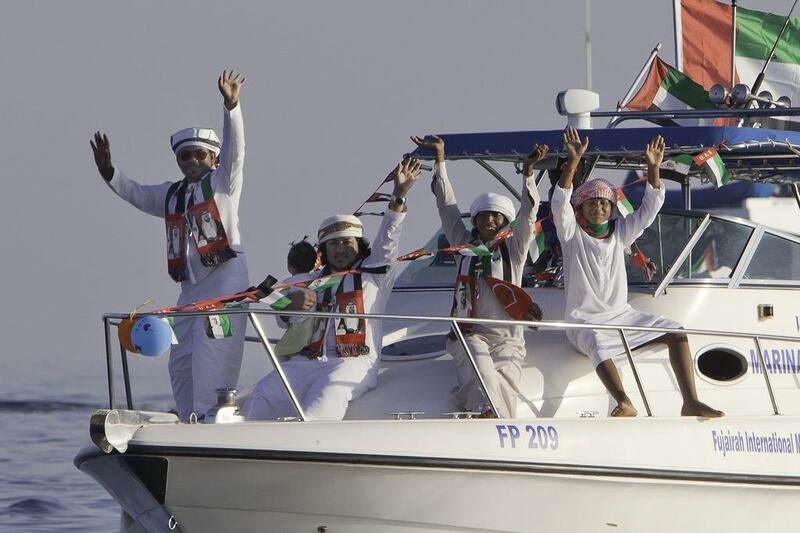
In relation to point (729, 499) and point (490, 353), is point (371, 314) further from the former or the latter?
point (729, 499)

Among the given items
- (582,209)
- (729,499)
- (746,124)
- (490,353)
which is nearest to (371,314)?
(490,353)

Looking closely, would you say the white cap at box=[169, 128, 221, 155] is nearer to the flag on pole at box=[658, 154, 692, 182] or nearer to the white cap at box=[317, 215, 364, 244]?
the white cap at box=[317, 215, 364, 244]

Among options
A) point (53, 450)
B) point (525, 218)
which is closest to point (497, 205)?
point (525, 218)

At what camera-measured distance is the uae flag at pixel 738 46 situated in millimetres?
14945

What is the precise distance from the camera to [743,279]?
10.1 meters

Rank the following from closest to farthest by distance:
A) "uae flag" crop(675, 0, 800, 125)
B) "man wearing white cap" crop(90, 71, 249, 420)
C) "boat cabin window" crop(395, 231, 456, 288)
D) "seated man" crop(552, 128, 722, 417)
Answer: "seated man" crop(552, 128, 722, 417) < "man wearing white cap" crop(90, 71, 249, 420) < "boat cabin window" crop(395, 231, 456, 288) < "uae flag" crop(675, 0, 800, 125)

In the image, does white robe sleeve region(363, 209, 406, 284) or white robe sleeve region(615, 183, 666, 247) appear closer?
white robe sleeve region(363, 209, 406, 284)

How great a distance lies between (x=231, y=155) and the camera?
9523mm

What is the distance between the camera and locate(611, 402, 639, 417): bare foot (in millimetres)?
8984

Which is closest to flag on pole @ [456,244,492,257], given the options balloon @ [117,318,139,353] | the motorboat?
the motorboat

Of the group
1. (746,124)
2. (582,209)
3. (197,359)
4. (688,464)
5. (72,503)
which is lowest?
(72,503)

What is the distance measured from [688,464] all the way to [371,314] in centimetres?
193

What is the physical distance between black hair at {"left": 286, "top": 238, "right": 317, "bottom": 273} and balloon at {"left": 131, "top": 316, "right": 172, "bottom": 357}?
5.66 feet

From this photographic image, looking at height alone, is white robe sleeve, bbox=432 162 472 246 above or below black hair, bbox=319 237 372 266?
above
